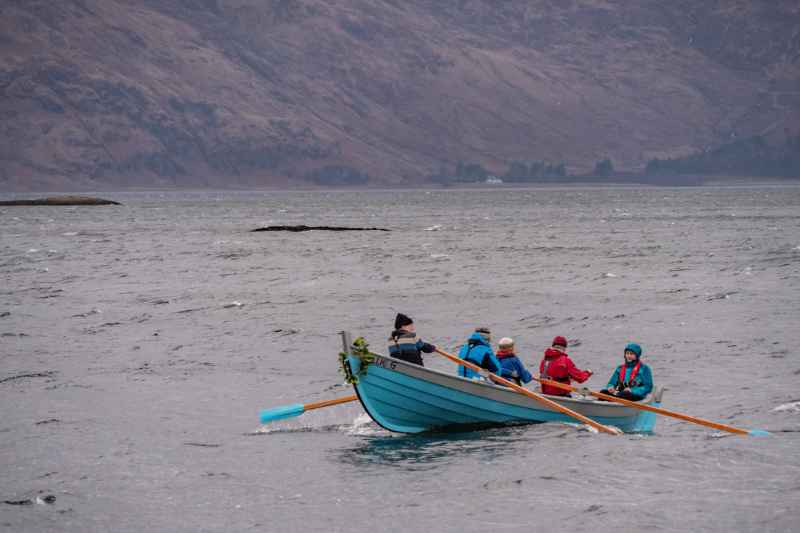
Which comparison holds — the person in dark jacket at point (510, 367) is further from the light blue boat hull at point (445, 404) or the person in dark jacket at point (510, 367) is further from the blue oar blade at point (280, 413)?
the blue oar blade at point (280, 413)

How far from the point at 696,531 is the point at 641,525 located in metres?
0.77

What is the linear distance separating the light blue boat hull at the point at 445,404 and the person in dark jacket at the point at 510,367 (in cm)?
64

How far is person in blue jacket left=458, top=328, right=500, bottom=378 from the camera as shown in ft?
72.7

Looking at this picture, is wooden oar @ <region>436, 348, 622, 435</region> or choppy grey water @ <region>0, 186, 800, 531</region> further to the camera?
wooden oar @ <region>436, 348, 622, 435</region>

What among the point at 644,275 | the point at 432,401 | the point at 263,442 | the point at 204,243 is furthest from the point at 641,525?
the point at 204,243

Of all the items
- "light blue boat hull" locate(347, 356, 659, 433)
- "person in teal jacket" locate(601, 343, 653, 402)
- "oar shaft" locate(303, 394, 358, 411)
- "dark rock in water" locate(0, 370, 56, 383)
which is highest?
"person in teal jacket" locate(601, 343, 653, 402)

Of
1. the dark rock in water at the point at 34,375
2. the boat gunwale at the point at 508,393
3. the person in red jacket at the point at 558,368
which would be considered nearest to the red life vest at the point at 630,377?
the boat gunwale at the point at 508,393

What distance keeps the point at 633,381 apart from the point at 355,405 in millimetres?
Result: 5972

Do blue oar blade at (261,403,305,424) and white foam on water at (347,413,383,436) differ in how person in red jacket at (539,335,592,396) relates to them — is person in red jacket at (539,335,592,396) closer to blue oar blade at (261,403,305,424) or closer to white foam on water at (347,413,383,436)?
white foam on water at (347,413,383,436)

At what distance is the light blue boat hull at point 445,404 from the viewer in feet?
68.9

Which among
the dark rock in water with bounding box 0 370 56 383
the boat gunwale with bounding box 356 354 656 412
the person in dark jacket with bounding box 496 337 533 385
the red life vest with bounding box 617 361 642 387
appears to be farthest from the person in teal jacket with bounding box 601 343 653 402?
the dark rock in water with bounding box 0 370 56 383

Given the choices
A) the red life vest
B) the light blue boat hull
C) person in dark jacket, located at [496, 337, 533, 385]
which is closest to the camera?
the light blue boat hull

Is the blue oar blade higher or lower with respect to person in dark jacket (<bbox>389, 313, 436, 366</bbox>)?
lower

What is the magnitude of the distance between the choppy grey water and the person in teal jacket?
0.89 meters
